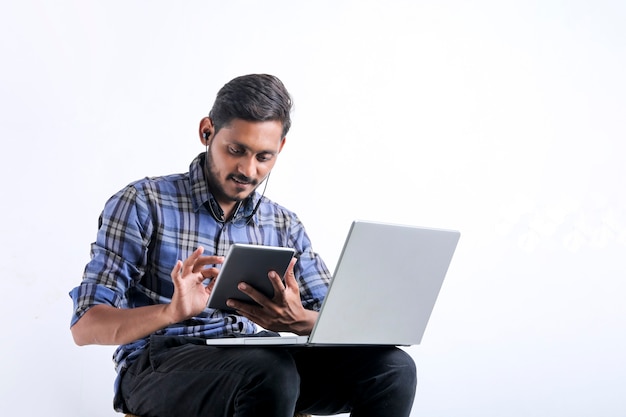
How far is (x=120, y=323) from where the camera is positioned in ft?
5.95

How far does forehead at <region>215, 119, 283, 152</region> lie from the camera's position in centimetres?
212

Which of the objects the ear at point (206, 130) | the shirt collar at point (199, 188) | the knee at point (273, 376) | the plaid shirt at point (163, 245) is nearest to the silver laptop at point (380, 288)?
the knee at point (273, 376)

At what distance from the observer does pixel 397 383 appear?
6.31ft

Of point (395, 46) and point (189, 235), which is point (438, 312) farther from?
point (189, 235)

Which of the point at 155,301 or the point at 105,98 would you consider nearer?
the point at 155,301

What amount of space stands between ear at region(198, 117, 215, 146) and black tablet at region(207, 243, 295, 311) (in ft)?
1.50

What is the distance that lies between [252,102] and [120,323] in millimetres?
639

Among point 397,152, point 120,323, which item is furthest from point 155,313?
point 397,152

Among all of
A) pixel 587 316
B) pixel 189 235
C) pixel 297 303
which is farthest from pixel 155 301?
pixel 587 316

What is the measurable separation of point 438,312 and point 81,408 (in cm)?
156

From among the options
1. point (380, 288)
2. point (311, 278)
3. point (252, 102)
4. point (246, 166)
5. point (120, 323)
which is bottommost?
point (120, 323)

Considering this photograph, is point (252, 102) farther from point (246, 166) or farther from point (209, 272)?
point (209, 272)

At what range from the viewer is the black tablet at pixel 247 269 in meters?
1.75

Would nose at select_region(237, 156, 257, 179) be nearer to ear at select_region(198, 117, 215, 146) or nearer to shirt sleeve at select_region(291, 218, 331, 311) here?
ear at select_region(198, 117, 215, 146)
